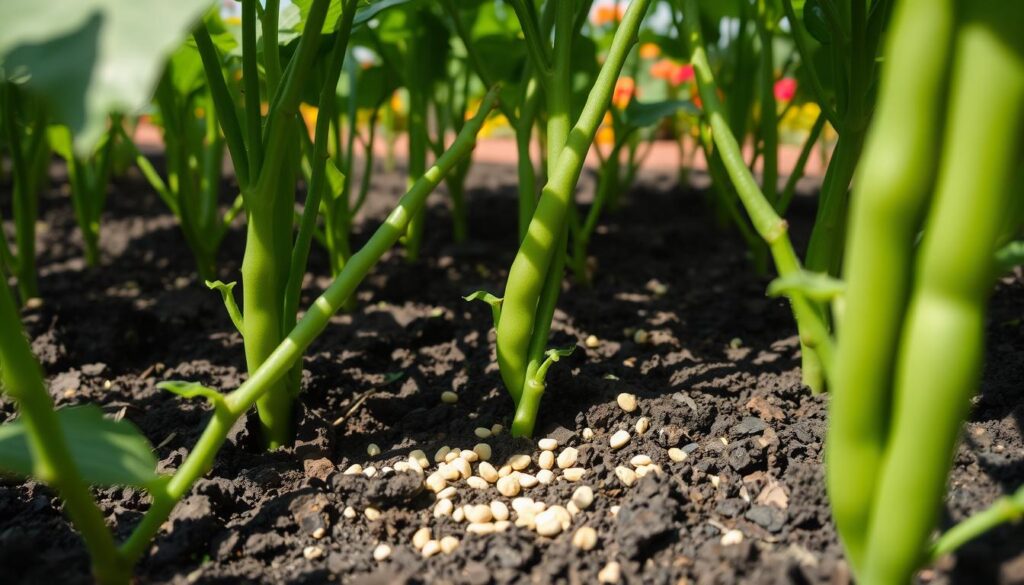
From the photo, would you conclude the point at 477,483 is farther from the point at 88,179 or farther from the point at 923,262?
the point at 88,179

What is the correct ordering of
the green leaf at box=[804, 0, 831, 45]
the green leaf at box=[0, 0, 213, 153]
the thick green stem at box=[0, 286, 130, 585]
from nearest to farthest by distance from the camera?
the green leaf at box=[0, 0, 213, 153], the thick green stem at box=[0, 286, 130, 585], the green leaf at box=[804, 0, 831, 45]

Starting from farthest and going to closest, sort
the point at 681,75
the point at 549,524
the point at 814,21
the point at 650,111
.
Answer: the point at 681,75
the point at 650,111
the point at 814,21
the point at 549,524

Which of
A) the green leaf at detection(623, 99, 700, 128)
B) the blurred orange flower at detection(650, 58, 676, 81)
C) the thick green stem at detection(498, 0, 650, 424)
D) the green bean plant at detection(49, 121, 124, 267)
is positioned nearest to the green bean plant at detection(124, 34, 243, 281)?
the green bean plant at detection(49, 121, 124, 267)

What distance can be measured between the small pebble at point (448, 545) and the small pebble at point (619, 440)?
0.58 feet

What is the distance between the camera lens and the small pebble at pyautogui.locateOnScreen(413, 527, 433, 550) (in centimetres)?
65

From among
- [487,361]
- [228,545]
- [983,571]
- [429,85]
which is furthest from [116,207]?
[983,571]

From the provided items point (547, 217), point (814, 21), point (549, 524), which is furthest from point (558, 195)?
point (814, 21)

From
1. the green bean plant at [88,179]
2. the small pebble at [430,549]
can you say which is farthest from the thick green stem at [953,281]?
the green bean plant at [88,179]

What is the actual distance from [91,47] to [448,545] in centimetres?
41

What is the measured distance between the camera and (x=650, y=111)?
1105mm

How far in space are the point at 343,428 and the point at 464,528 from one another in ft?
0.75

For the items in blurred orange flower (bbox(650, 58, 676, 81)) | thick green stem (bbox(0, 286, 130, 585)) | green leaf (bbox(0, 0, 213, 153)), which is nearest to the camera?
green leaf (bbox(0, 0, 213, 153))

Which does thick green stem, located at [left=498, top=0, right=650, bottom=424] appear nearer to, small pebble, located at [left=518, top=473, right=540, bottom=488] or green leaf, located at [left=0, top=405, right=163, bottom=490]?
small pebble, located at [left=518, top=473, right=540, bottom=488]

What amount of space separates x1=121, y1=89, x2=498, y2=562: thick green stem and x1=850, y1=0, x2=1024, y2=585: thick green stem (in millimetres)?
359
